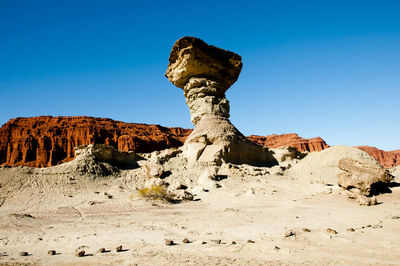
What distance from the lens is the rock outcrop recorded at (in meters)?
81.4

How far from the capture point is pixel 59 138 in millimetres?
56094

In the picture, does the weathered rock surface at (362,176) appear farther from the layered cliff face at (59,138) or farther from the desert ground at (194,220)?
the layered cliff face at (59,138)

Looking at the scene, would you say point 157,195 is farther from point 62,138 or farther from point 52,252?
point 62,138

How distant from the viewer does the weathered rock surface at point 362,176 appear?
9.75 m

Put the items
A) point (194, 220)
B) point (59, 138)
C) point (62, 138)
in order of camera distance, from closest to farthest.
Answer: point (194, 220) → point (59, 138) → point (62, 138)

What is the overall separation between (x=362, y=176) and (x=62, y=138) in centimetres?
5967

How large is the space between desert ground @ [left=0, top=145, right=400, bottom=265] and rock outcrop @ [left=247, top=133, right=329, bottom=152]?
69.9 m

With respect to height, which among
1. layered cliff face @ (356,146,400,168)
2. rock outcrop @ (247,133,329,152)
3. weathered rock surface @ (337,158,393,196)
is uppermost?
rock outcrop @ (247,133,329,152)

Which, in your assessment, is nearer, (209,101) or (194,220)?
(194,220)

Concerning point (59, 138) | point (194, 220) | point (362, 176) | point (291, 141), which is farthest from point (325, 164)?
point (291, 141)

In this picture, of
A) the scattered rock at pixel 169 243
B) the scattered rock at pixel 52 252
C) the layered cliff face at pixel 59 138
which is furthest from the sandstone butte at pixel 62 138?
the scattered rock at pixel 52 252

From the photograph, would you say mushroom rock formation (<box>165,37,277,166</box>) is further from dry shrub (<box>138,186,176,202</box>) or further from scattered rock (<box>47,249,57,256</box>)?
scattered rock (<box>47,249,57,256</box>)

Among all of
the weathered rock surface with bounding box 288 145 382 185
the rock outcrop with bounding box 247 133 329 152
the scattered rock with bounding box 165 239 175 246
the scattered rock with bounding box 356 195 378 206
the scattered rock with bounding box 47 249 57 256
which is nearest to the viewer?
the scattered rock with bounding box 47 249 57 256

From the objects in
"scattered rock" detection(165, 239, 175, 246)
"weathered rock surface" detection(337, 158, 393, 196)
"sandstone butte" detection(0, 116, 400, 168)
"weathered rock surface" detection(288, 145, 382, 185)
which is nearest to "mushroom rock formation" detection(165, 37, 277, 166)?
"weathered rock surface" detection(288, 145, 382, 185)
